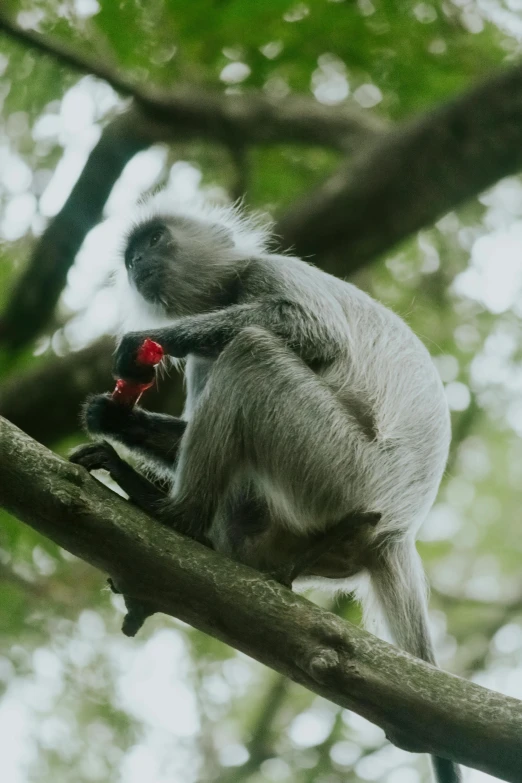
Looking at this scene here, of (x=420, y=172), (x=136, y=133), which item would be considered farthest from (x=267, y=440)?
(x=136, y=133)

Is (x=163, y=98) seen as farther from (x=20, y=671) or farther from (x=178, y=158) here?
(x=20, y=671)

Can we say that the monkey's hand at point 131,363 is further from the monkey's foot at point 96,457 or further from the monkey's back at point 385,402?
the monkey's back at point 385,402

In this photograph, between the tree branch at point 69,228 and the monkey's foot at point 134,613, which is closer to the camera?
the monkey's foot at point 134,613

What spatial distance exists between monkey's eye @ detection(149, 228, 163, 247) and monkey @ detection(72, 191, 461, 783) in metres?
0.94

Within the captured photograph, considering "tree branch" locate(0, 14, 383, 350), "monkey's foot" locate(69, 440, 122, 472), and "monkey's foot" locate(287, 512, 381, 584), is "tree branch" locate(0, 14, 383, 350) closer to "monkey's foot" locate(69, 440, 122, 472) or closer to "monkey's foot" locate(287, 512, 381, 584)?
"monkey's foot" locate(69, 440, 122, 472)

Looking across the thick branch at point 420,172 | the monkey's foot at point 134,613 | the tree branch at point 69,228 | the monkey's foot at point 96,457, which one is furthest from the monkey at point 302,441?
the thick branch at point 420,172

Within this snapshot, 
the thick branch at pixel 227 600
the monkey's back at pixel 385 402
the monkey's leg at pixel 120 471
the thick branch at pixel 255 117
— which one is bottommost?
the thick branch at pixel 255 117

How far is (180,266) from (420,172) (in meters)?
3.86

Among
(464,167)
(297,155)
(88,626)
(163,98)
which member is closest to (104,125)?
(163,98)

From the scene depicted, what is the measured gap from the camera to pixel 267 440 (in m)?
4.45

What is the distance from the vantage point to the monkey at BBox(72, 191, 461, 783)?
4430 mm

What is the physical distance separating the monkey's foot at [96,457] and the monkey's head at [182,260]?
5.21ft

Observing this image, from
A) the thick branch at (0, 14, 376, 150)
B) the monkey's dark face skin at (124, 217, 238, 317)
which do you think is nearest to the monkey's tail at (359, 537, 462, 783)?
the monkey's dark face skin at (124, 217, 238, 317)

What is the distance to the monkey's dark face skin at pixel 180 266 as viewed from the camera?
5.90 metres
